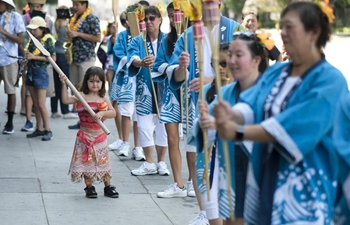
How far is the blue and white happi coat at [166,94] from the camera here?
307 inches

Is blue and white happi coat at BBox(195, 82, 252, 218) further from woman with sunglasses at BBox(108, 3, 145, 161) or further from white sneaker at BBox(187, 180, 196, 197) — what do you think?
woman with sunglasses at BBox(108, 3, 145, 161)

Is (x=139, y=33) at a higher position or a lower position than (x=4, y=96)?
higher

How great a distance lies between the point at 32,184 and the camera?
8.53 metres

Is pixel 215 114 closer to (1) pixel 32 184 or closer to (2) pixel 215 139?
(2) pixel 215 139

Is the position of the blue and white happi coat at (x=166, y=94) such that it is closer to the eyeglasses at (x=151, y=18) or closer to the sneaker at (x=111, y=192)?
the sneaker at (x=111, y=192)

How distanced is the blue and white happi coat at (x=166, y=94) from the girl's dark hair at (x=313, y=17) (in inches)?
152

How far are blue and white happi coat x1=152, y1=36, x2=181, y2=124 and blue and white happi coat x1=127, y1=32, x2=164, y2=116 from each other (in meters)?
1.21

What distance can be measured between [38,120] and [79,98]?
4749 mm

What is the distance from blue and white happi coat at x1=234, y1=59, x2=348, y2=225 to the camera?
12.4ft

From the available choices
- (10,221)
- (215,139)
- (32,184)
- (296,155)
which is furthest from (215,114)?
(32,184)

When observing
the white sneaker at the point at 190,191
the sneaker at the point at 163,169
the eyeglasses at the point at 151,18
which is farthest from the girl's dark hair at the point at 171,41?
the sneaker at the point at 163,169

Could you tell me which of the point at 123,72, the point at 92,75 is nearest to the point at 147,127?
the point at 123,72

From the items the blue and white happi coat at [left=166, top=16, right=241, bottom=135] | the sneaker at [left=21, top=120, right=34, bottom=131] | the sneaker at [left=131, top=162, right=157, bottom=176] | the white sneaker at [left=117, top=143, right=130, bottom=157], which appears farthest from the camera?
the sneaker at [left=21, top=120, right=34, bottom=131]

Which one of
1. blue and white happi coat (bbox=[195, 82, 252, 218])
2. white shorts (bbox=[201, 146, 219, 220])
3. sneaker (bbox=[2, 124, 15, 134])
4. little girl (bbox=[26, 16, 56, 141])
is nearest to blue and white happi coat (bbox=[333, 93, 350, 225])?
blue and white happi coat (bbox=[195, 82, 252, 218])
